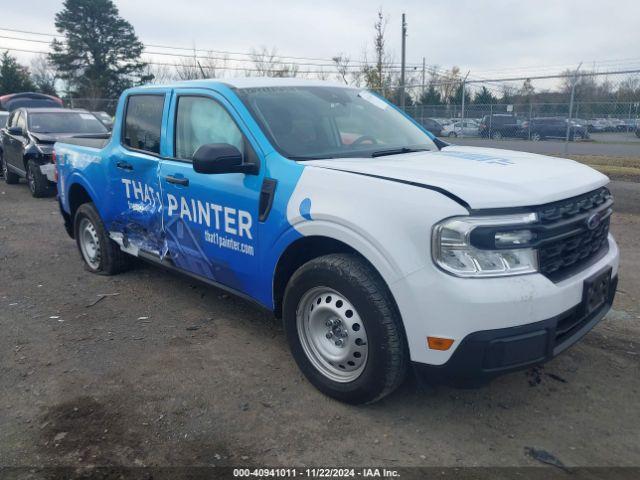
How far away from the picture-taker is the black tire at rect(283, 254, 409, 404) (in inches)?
113

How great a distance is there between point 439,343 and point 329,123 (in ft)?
6.40

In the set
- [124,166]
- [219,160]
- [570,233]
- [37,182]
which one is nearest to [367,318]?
[570,233]

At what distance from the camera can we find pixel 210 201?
384cm

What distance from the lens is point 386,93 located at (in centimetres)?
2134

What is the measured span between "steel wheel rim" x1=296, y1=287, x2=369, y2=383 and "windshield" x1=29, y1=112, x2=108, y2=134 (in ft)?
30.8

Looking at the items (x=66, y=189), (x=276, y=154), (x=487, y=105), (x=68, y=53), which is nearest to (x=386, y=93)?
(x=487, y=105)

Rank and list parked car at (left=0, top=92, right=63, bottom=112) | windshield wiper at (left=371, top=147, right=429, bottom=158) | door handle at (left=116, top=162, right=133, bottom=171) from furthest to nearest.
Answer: parked car at (left=0, top=92, right=63, bottom=112) → door handle at (left=116, top=162, right=133, bottom=171) → windshield wiper at (left=371, top=147, right=429, bottom=158)

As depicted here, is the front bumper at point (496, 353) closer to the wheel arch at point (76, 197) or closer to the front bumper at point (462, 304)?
the front bumper at point (462, 304)

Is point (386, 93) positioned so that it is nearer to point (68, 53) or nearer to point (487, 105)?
point (487, 105)

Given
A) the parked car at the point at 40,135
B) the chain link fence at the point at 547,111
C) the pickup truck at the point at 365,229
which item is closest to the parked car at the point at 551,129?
the chain link fence at the point at 547,111

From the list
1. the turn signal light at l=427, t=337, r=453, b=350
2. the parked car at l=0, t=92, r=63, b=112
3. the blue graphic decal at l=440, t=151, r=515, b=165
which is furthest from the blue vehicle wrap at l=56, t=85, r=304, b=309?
the parked car at l=0, t=92, r=63, b=112

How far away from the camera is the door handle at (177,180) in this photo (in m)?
4.05

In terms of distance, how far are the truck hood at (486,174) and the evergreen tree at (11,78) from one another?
48898 mm

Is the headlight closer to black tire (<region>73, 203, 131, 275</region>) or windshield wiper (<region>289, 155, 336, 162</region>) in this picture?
windshield wiper (<region>289, 155, 336, 162</region>)
